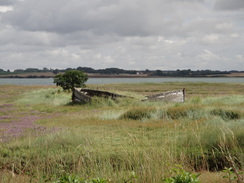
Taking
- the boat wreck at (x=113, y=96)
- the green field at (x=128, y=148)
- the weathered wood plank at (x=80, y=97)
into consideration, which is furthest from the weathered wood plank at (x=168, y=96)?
the green field at (x=128, y=148)

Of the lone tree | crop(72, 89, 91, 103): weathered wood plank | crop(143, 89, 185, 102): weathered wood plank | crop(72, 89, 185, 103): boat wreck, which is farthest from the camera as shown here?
the lone tree

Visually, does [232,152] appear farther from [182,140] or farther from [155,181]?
[155,181]

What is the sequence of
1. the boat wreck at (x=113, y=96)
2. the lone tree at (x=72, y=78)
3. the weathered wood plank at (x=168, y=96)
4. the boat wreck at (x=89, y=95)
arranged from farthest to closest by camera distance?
the lone tree at (x=72, y=78) → the boat wreck at (x=89, y=95) → the boat wreck at (x=113, y=96) → the weathered wood plank at (x=168, y=96)

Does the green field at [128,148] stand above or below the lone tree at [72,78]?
below

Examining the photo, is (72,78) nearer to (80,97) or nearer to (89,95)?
(89,95)

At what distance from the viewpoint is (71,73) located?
37906mm

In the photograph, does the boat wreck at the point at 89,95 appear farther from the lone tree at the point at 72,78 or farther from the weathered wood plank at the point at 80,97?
the lone tree at the point at 72,78

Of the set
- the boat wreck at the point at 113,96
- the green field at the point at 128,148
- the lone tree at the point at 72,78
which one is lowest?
the green field at the point at 128,148

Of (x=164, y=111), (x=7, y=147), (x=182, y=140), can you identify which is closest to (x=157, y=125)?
(x=164, y=111)

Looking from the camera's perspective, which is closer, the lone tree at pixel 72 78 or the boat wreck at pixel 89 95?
the boat wreck at pixel 89 95

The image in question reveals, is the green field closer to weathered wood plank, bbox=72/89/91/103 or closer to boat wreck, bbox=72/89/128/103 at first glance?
boat wreck, bbox=72/89/128/103

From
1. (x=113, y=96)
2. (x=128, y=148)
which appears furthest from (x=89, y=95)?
(x=128, y=148)

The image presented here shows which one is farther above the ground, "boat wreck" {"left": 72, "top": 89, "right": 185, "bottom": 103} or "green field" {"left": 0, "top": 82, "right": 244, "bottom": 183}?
"boat wreck" {"left": 72, "top": 89, "right": 185, "bottom": 103}

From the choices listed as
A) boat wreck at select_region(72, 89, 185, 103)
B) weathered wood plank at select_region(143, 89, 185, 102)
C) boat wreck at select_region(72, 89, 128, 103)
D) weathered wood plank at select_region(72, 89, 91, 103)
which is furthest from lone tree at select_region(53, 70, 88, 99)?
weathered wood plank at select_region(143, 89, 185, 102)
